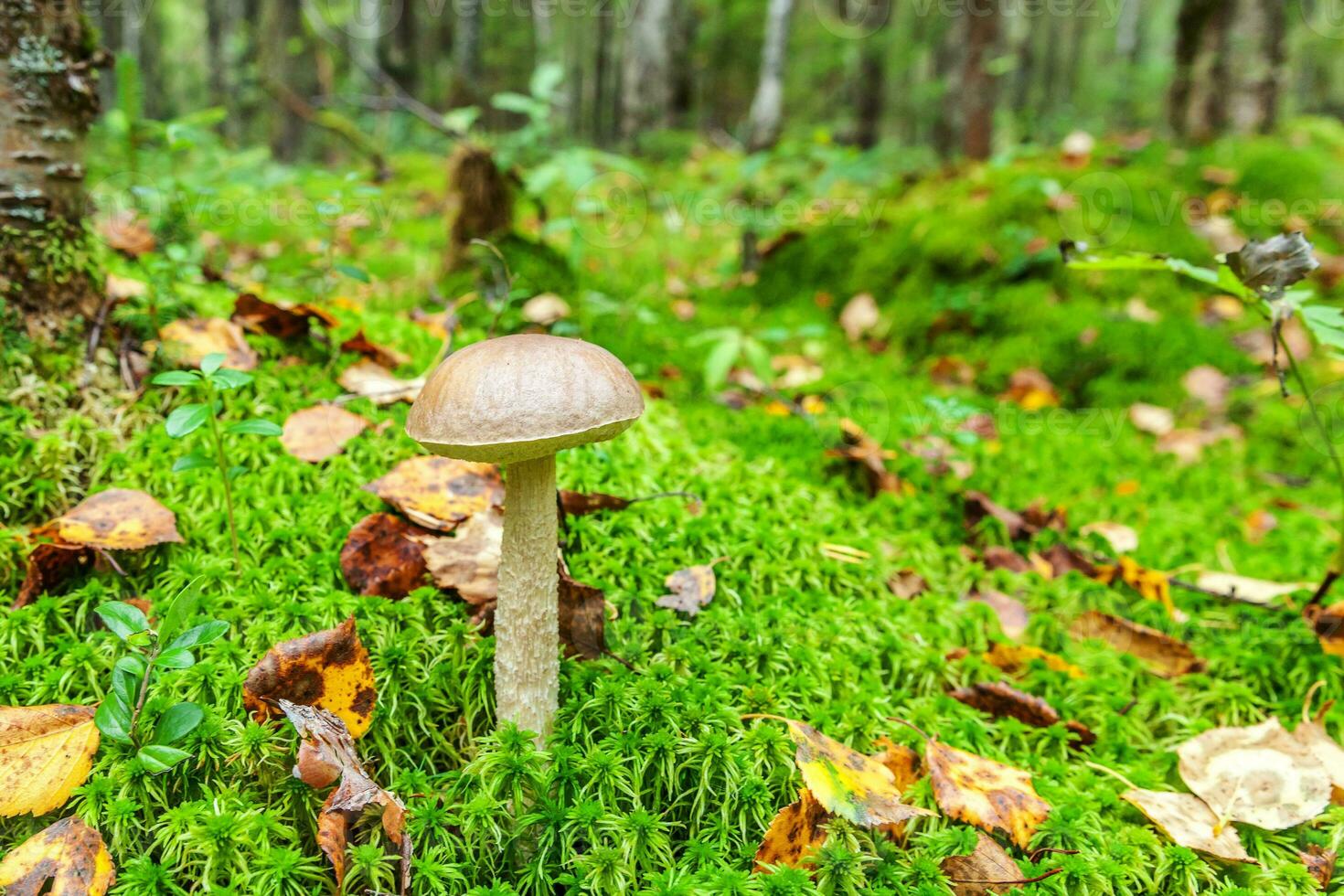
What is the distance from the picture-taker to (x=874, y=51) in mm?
13078

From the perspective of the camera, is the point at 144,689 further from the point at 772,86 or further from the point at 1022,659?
the point at 772,86

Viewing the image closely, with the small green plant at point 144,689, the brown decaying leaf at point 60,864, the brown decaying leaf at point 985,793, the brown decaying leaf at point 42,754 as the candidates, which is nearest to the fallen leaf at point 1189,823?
the brown decaying leaf at point 985,793

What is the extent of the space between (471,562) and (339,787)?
2.43 ft

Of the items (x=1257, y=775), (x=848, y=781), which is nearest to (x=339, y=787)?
(x=848, y=781)

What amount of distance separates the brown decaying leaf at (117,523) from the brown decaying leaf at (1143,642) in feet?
9.98

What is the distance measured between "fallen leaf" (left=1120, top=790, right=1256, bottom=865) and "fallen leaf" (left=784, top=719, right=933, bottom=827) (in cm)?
62

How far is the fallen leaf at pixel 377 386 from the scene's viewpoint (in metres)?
2.86

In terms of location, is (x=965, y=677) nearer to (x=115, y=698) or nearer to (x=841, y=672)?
(x=841, y=672)

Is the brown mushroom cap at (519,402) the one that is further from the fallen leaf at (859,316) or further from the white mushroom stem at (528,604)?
the fallen leaf at (859,316)

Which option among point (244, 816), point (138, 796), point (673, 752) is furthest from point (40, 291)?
point (673, 752)

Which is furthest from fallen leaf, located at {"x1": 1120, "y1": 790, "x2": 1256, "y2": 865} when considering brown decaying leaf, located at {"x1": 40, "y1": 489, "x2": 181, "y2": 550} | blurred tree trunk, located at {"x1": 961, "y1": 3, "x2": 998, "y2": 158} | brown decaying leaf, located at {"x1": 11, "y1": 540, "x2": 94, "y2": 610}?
blurred tree trunk, located at {"x1": 961, "y1": 3, "x2": 998, "y2": 158}

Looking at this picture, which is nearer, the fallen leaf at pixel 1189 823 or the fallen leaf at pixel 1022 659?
the fallen leaf at pixel 1189 823

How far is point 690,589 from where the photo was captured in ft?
8.01

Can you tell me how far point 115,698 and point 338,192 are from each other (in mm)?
2127
